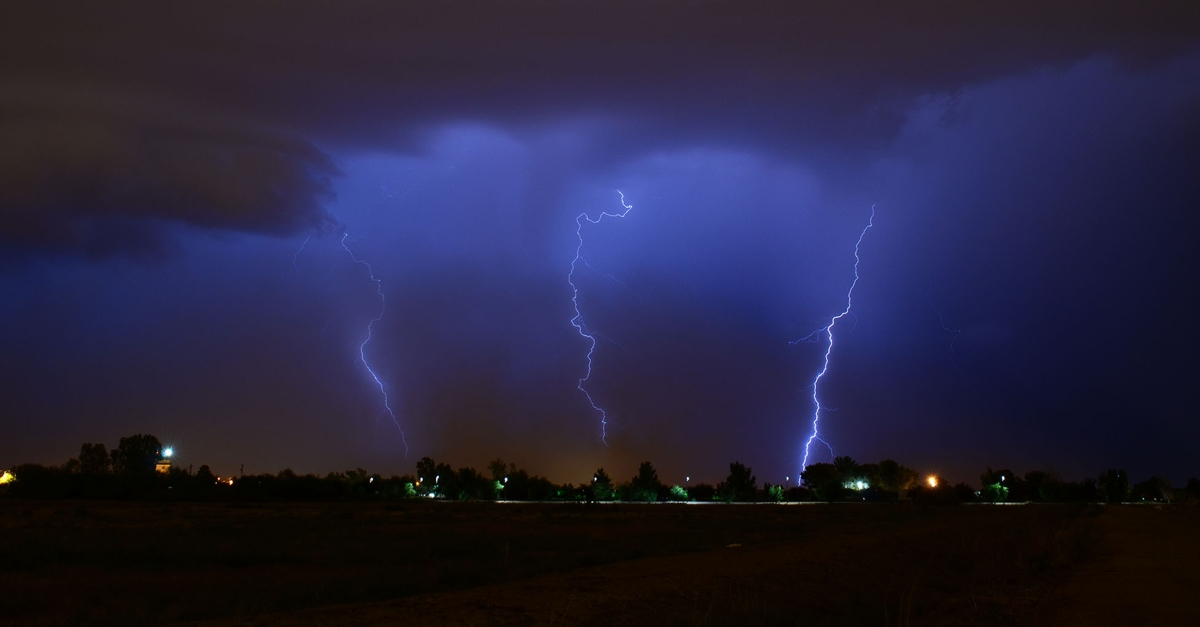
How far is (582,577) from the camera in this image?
19.0 m

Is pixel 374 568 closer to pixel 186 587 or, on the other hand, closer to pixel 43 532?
pixel 186 587

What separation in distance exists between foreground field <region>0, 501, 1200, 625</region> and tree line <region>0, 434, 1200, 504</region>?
58146 millimetres

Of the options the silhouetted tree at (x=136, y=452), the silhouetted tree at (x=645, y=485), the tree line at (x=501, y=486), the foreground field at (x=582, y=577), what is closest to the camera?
the foreground field at (x=582, y=577)

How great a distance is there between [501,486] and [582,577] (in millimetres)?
117677

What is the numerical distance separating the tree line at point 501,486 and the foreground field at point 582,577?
58146 mm

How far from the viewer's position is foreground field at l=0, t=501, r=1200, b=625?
14.9 metres

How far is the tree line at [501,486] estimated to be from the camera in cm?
8738

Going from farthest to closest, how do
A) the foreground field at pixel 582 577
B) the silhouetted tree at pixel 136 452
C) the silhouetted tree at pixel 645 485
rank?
the silhouetted tree at pixel 136 452
the silhouetted tree at pixel 645 485
the foreground field at pixel 582 577

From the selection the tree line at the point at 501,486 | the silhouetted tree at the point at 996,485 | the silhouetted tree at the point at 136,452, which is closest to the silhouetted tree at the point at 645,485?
the tree line at the point at 501,486

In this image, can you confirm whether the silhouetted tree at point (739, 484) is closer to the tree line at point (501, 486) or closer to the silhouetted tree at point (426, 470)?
the tree line at point (501, 486)

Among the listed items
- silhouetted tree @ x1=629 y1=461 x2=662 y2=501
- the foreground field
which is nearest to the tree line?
silhouetted tree @ x1=629 y1=461 x2=662 y2=501

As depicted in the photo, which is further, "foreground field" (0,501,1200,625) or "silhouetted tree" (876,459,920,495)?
"silhouetted tree" (876,459,920,495)

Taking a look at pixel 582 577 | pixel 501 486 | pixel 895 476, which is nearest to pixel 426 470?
pixel 501 486

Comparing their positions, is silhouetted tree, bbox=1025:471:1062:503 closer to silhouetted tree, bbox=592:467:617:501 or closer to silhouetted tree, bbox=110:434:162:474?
silhouetted tree, bbox=592:467:617:501
